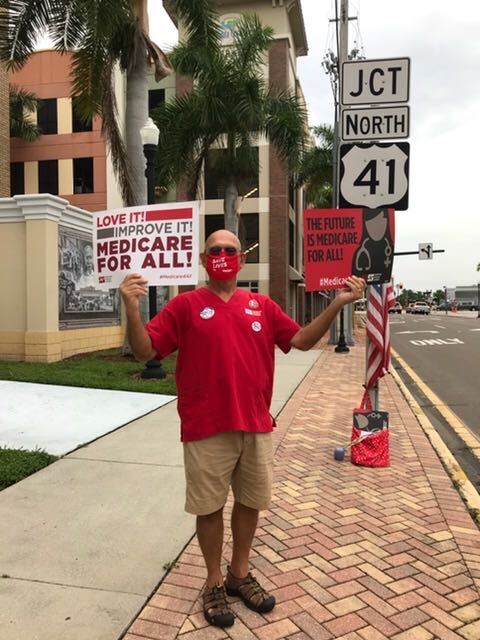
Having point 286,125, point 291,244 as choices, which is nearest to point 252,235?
point 291,244

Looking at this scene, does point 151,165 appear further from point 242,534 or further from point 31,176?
point 31,176

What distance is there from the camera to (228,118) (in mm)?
16750

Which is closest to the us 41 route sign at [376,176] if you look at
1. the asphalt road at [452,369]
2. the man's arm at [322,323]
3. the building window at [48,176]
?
the man's arm at [322,323]

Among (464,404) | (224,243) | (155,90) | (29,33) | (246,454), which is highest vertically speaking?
(155,90)

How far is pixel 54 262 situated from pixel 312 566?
1068 cm

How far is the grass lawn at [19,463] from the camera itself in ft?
15.7

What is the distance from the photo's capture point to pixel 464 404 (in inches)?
368

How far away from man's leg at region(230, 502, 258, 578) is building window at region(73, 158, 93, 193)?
91.1 feet

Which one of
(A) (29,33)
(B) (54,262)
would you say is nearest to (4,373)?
(B) (54,262)

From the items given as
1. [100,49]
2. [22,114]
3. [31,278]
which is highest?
[22,114]

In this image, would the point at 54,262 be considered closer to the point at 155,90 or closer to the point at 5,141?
the point at 5,141

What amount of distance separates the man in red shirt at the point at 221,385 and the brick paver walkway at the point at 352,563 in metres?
0.23

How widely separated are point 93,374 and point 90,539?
22.5 ft

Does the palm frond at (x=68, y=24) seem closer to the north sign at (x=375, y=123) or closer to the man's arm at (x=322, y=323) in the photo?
the north sign at (x=375, y=123)
